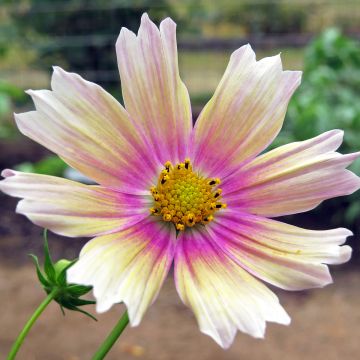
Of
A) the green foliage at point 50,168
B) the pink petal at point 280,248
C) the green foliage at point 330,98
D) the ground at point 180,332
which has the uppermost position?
the pink petal at point 280,248

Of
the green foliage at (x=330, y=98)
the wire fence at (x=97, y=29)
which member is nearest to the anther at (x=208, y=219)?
the green foliage at (x=330, y=98)

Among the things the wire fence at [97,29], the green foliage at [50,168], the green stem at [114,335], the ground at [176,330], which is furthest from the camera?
the wire fence at [97,29]

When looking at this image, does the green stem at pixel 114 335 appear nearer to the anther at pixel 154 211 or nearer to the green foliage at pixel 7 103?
the anther at pixel 154 211

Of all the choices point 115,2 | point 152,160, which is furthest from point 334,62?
point 152,160

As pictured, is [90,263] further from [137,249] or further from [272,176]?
[272,176]

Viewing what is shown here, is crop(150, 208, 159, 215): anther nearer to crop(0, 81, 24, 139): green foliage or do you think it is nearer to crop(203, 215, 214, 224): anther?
crop(203, 215, 214, 224): anther

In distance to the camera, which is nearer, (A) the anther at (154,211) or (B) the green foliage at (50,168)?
(A) the anther at (154,211)

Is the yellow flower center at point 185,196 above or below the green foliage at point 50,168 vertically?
above
